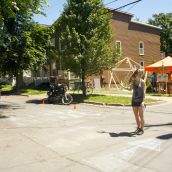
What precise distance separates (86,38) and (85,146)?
52.4 ft

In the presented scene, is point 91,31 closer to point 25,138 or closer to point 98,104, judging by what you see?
point 98,104

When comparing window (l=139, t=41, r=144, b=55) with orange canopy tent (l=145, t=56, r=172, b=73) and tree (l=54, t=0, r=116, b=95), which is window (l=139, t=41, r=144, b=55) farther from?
tree (l=54, t=0, r=116, b=95)

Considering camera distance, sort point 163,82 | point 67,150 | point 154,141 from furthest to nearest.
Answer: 1. point 163,82
2. point 154,141
3. point 67,150

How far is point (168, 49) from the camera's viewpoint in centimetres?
6256

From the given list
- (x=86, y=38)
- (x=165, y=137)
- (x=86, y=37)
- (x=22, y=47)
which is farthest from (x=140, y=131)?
(x=22, y=47)

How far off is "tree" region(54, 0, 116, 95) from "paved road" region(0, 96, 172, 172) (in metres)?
10.5

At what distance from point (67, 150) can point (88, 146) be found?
2.04ft

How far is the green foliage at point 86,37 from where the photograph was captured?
942 inches

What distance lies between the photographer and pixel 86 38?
80.1 feet

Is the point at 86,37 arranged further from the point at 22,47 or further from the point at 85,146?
the point at 85,146

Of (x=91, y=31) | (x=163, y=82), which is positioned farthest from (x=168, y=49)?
(x=91, y=31)

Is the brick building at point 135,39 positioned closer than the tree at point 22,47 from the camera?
No

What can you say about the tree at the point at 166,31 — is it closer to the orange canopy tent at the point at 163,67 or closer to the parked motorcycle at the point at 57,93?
the orange canopy tent at the point at 163,67

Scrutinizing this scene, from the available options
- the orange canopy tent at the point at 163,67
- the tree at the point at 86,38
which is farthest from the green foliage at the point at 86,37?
the orange canopy tent at the point at 163,67
